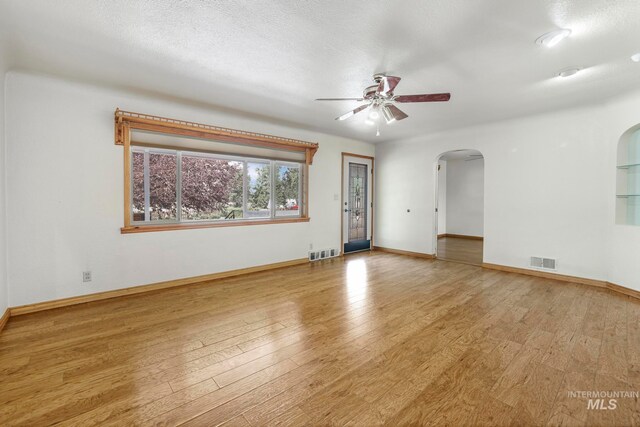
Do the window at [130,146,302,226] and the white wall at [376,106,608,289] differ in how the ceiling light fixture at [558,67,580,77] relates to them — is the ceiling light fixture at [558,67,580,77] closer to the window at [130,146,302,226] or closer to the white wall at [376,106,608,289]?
the white wall at [376,106,608,289]

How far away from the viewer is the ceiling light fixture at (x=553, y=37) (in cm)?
219

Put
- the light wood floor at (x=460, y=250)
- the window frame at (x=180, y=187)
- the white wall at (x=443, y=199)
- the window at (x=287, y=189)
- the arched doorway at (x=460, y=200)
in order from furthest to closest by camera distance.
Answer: the white wall at (x=443, y=199) < the arched doorway at (x=460, y=200) < the light wood floor at (x=460, y=250) < the window at (x=287, y=189) < the window frame at (x=180, y=187)

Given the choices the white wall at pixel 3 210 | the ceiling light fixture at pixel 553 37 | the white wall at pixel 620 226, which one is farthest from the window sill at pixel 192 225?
the white wall at pixel 620 226

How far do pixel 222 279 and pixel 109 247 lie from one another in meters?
1.51

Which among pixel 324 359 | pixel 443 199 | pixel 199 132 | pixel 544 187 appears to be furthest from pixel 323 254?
pixel 443 199

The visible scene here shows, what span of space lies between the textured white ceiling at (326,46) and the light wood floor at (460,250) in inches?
123

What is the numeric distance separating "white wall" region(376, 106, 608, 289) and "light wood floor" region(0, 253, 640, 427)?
2.88 feet

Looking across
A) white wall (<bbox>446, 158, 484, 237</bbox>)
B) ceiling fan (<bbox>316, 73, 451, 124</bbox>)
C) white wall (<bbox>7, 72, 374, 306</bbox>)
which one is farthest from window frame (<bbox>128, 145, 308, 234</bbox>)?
white wall (<bbox>446, 158, 484, 237</bbox>)

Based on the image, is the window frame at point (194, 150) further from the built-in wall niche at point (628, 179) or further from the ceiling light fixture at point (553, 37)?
the built-in wall niche at point (628, 179)

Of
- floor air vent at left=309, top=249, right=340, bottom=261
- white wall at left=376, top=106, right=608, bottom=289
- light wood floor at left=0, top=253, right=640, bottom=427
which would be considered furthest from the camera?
floor air vent at left=309, top=249, right=340, bottom=261

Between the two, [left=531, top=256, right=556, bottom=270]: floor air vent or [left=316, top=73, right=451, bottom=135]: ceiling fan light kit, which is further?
[left=531, top=256, right=556, bottom=270]: floor air vent

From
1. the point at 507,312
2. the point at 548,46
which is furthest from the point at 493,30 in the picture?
the point at 507,312

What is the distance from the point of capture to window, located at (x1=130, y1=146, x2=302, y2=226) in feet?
12.2

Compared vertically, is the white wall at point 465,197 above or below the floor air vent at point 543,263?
A: above
